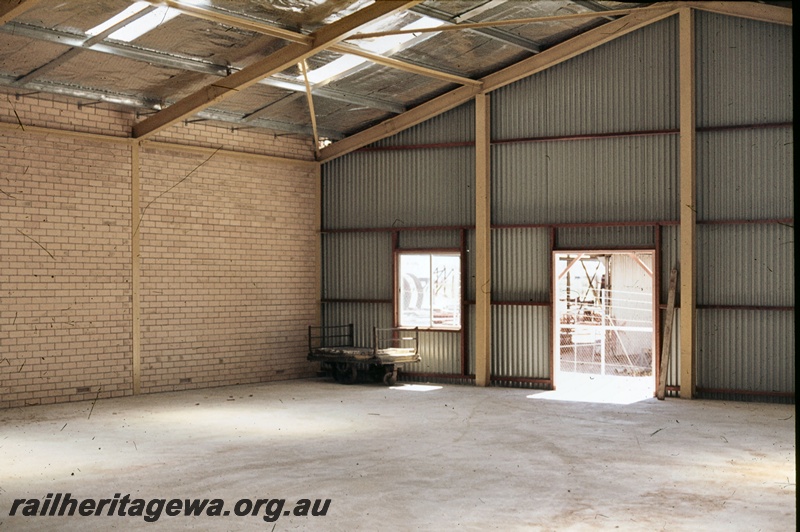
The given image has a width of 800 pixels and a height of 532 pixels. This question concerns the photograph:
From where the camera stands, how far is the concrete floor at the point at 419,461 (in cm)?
786

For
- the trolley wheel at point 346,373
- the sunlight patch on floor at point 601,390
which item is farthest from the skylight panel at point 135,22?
the sunlight patch on floor at point 601,390

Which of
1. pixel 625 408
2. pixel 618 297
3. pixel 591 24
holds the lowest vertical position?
pixel 625 408

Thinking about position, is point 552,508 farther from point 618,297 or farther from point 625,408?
point 618,297

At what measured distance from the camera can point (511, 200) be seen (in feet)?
56.5

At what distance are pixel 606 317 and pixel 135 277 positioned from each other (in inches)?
552

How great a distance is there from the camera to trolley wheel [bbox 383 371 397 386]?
696 inches

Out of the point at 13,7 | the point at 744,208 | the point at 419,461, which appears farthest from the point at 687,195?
the point at 13,7

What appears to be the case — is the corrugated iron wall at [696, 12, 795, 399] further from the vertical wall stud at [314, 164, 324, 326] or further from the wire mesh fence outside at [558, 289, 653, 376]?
the vertical wall stud at [314, 164, 324, 326]

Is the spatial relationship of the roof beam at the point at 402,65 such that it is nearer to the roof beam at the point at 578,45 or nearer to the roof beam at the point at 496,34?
the roof beam at the point at 578,45

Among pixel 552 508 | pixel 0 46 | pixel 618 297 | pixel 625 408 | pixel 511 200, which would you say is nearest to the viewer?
pixel 552 508

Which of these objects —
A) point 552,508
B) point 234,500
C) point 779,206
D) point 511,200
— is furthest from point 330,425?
point 779,206

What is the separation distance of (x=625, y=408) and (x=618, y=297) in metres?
11.4

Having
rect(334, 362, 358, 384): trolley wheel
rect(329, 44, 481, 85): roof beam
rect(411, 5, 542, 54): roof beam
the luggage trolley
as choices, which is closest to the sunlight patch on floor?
the luggage trolley

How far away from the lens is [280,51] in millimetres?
13547
